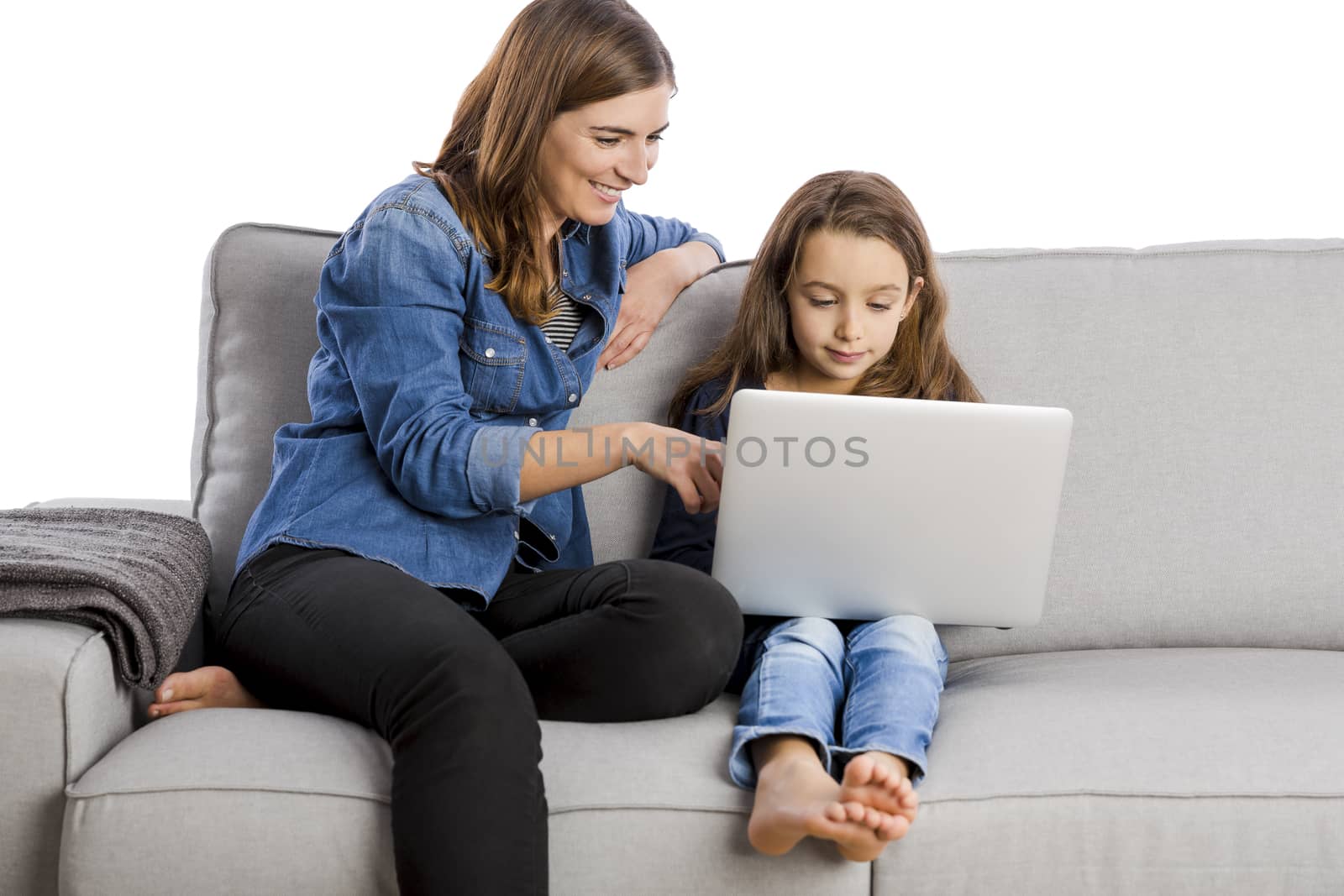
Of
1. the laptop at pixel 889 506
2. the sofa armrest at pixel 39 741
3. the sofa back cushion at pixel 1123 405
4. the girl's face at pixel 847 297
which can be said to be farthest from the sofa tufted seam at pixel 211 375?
the laptop at pixel 889 506

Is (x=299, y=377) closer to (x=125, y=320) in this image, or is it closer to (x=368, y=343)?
(x=368, y=343)

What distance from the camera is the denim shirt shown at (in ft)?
4.28

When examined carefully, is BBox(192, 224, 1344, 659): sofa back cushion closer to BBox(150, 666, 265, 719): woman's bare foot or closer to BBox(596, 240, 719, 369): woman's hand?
BBox(596, 240, 719, 369): woman's hand

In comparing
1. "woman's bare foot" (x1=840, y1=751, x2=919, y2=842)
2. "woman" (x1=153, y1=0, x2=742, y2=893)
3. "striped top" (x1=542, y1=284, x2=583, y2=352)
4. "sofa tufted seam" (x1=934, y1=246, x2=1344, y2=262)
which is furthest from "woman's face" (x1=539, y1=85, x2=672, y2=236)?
"woman's bare foot" (x1=840, y1=751, x2=919, y2=842)

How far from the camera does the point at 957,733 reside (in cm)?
122

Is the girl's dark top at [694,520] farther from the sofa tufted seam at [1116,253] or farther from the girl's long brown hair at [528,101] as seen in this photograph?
the sofa tufted seam at [1116,253]

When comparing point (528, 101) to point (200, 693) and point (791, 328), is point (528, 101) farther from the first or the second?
point (200, 693)

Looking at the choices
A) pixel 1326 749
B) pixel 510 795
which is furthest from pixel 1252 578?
pixel 510 795

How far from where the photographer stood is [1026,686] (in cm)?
138

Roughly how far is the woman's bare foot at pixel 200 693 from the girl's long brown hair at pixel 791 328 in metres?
0.65

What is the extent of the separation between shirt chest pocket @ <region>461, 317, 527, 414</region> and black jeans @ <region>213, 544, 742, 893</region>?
0.22m

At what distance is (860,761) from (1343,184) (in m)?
1.77

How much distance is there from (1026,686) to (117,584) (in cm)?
95

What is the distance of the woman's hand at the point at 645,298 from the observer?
164 cm
